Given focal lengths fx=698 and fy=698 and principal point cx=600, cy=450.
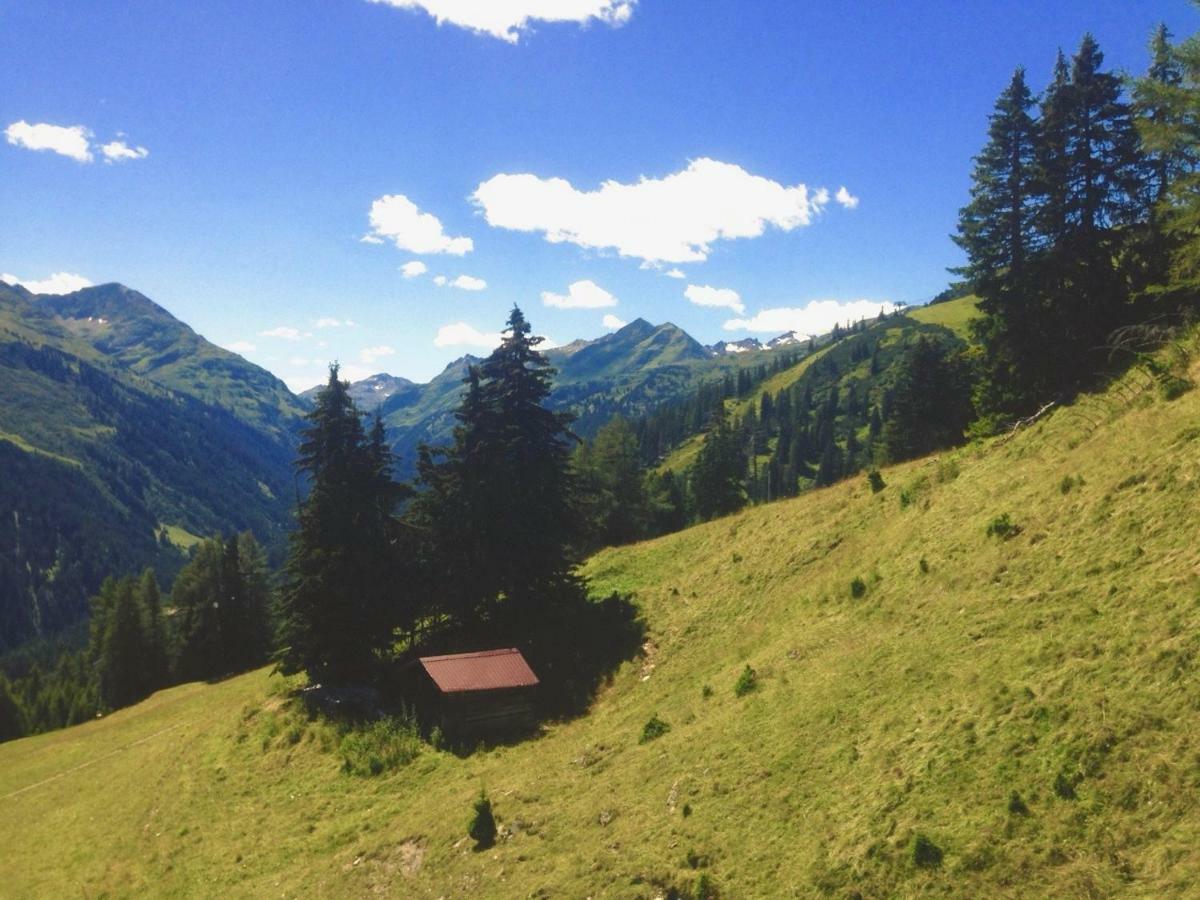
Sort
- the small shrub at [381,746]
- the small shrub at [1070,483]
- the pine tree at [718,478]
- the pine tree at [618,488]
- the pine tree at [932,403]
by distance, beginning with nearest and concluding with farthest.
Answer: the small shrub at [1070,483]
the small shrub at [381,746]
the pine tree at [932,403]
the pine tree at [618,488]
the pine tree at [718,478]

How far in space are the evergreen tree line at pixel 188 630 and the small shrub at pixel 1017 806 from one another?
6711cm

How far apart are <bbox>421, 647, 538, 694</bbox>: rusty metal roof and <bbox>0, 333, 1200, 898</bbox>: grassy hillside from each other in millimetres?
2483

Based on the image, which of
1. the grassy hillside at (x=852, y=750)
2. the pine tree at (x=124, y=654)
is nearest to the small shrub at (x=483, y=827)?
the grassy hillside at (x=852, y=750)

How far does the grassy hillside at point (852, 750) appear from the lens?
33.8 feet

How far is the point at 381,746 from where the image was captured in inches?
981

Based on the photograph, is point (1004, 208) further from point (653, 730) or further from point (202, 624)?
point (202, 624)

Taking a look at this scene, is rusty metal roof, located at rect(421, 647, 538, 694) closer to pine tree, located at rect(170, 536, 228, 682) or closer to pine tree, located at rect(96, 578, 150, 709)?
pine tree, located at rect(170, 536, 228, 682)

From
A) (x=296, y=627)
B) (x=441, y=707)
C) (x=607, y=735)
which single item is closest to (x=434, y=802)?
(x=607, y=735)

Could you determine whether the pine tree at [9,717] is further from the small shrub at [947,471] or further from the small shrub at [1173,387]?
Answer: the small shrub at [1173,387]

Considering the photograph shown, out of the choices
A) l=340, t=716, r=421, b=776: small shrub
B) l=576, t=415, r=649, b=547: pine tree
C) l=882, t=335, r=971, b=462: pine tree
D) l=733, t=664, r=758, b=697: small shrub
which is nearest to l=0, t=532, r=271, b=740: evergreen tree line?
l=576, t=415, r=649, b=547: pine tree

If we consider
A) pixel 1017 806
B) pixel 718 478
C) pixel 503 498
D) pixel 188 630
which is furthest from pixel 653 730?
pixel 188 630

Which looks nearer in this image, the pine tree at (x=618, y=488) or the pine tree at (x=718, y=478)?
the pine tree at (x=618, y=488)

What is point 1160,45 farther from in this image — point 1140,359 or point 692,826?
point 692,826

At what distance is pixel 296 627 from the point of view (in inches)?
1242
